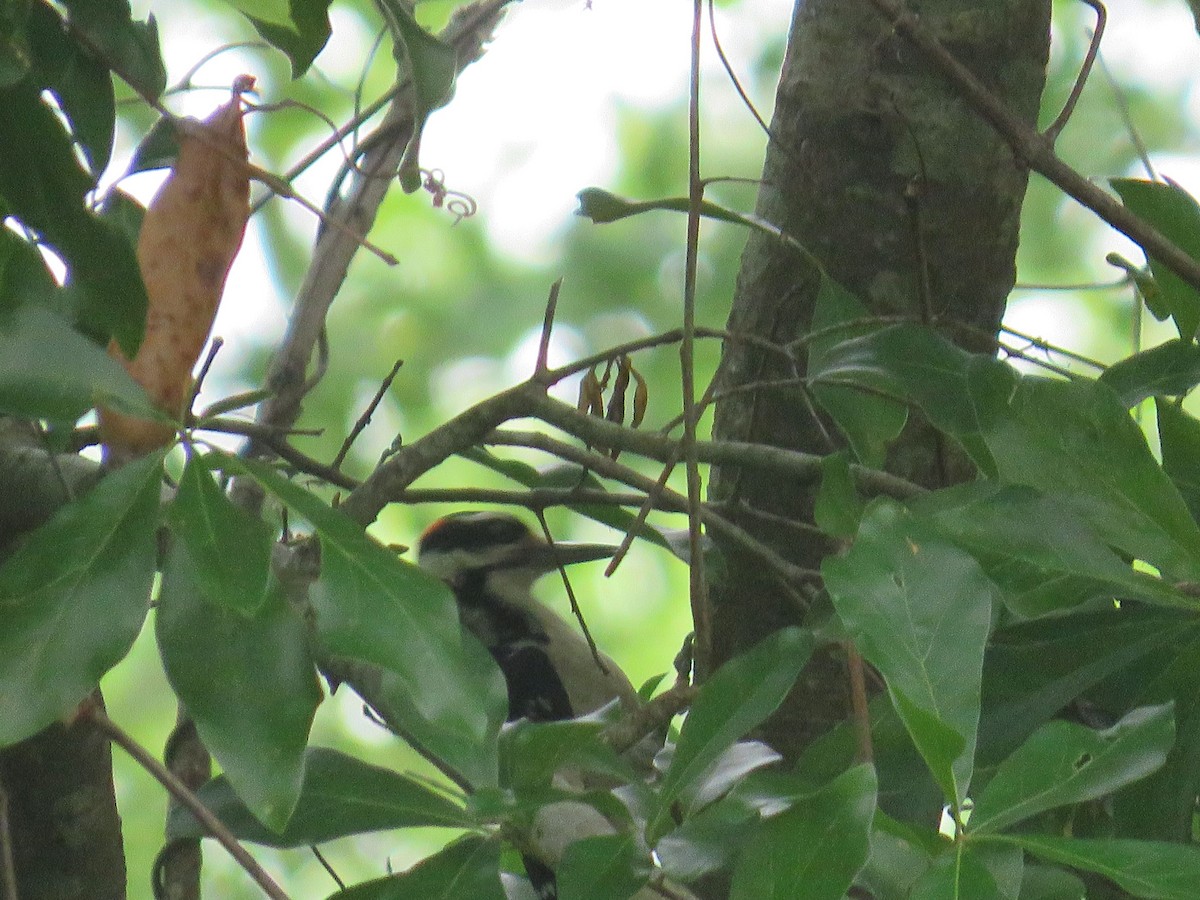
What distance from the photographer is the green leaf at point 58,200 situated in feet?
3.22

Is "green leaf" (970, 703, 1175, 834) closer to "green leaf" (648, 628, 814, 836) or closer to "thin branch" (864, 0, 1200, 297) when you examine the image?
"green leaf" (648, 628, 814, 836)

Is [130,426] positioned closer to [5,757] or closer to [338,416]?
[5,757]

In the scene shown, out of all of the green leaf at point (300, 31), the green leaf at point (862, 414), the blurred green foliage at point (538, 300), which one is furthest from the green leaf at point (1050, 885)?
the blurred green foliage at point (538, 300)

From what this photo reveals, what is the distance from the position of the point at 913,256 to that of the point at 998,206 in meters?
0.13

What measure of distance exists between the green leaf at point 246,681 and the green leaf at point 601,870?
17 cm

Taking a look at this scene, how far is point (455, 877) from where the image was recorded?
3.16 ft

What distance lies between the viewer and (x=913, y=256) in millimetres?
1809

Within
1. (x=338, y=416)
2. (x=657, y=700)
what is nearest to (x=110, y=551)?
(x=657, y=700)

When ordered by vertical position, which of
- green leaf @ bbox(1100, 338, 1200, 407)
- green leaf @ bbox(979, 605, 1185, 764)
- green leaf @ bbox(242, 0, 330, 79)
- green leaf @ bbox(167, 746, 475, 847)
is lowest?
green leaf @ bbox(167, 746, 475, 847)

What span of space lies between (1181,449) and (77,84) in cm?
89

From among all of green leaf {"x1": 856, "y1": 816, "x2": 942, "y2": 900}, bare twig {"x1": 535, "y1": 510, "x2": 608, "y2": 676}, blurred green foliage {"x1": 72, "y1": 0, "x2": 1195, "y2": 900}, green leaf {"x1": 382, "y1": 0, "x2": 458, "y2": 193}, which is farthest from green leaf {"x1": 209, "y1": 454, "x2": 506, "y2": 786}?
blurred green foliage {"x1": 72, "y1": 0, "x2": 1195, "y2": 900}

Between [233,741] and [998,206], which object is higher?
[998,206]

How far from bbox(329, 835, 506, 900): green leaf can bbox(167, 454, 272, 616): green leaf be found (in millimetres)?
227

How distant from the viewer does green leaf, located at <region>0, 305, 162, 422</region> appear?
2.89ft
